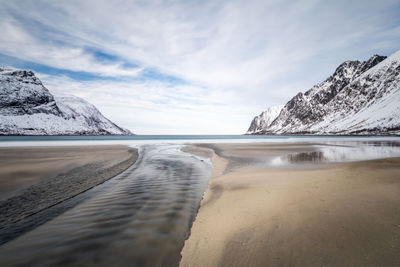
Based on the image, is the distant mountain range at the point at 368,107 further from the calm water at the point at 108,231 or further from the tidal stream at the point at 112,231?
the calm water at the point at 108,231

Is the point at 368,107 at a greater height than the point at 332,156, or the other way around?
the point at 368,107

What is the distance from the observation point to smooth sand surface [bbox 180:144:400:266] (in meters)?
3.32

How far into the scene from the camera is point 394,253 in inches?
123

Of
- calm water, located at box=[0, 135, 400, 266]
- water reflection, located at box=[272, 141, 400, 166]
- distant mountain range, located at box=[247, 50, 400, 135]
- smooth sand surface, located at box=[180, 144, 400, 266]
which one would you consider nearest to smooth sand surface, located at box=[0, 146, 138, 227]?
calm water, located at box=[0, 135, 400, 266]

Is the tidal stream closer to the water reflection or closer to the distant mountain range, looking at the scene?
the water reflection

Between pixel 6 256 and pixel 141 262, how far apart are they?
134 inches

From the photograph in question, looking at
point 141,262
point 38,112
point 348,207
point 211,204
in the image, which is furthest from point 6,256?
point 38,112

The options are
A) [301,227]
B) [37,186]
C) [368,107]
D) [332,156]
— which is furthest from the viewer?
[368,107]

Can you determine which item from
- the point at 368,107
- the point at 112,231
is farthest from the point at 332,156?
the point at 368,107

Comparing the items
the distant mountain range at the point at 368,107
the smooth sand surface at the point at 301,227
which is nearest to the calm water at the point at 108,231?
the smooth sand surface at the point at 301,227

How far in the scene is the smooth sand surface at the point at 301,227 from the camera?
10.9ft

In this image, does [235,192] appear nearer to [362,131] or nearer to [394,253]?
[394,253]

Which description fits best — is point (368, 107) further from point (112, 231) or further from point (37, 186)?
point (37, 186)

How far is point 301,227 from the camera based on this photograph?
4.36 meters
